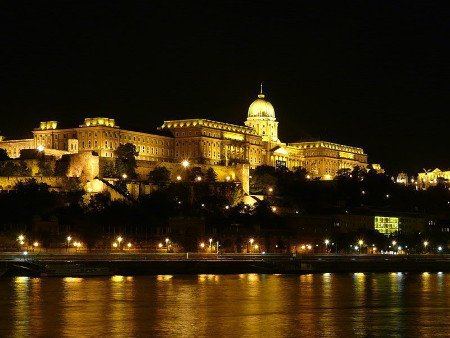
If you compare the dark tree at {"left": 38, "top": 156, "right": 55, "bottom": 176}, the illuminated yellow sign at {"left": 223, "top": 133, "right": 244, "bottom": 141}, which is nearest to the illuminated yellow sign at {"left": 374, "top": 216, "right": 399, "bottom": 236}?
the illuminated yellow sign at {"left": 223, "top": 133, "right": 244, "bottom": 141}

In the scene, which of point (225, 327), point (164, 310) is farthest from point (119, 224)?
point (225, 327)

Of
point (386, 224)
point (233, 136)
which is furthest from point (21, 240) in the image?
point (233, 136)

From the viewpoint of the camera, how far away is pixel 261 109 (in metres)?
171

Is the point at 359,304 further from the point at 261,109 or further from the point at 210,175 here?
the point at 261,109

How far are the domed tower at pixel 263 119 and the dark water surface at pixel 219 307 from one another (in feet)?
348

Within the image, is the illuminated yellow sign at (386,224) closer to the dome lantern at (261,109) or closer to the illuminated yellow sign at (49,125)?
the illuminated yellow sign at (49,125)

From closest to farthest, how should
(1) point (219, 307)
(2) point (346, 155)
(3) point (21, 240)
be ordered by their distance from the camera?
1. (1) point (219, 307)
2. (3) point (21, 240)
3. (2) point (346, 155)

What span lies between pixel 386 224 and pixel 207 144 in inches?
1221

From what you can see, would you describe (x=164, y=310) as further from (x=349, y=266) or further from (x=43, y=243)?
(x=43, y=243)

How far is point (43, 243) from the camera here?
82938 mm

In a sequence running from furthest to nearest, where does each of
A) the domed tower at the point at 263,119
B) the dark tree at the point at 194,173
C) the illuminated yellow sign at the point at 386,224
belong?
the domed tower at the point at 263,119, the dark tree at the point at 194,173, the illuminated yellow sign at the point at 386,224

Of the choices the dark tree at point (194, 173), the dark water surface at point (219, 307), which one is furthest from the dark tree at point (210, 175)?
the dark water surface at point (219, 307)

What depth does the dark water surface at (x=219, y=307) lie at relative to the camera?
37.8 m

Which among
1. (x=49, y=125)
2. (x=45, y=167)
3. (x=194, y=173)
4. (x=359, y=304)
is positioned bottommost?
(x=359, y=304)
